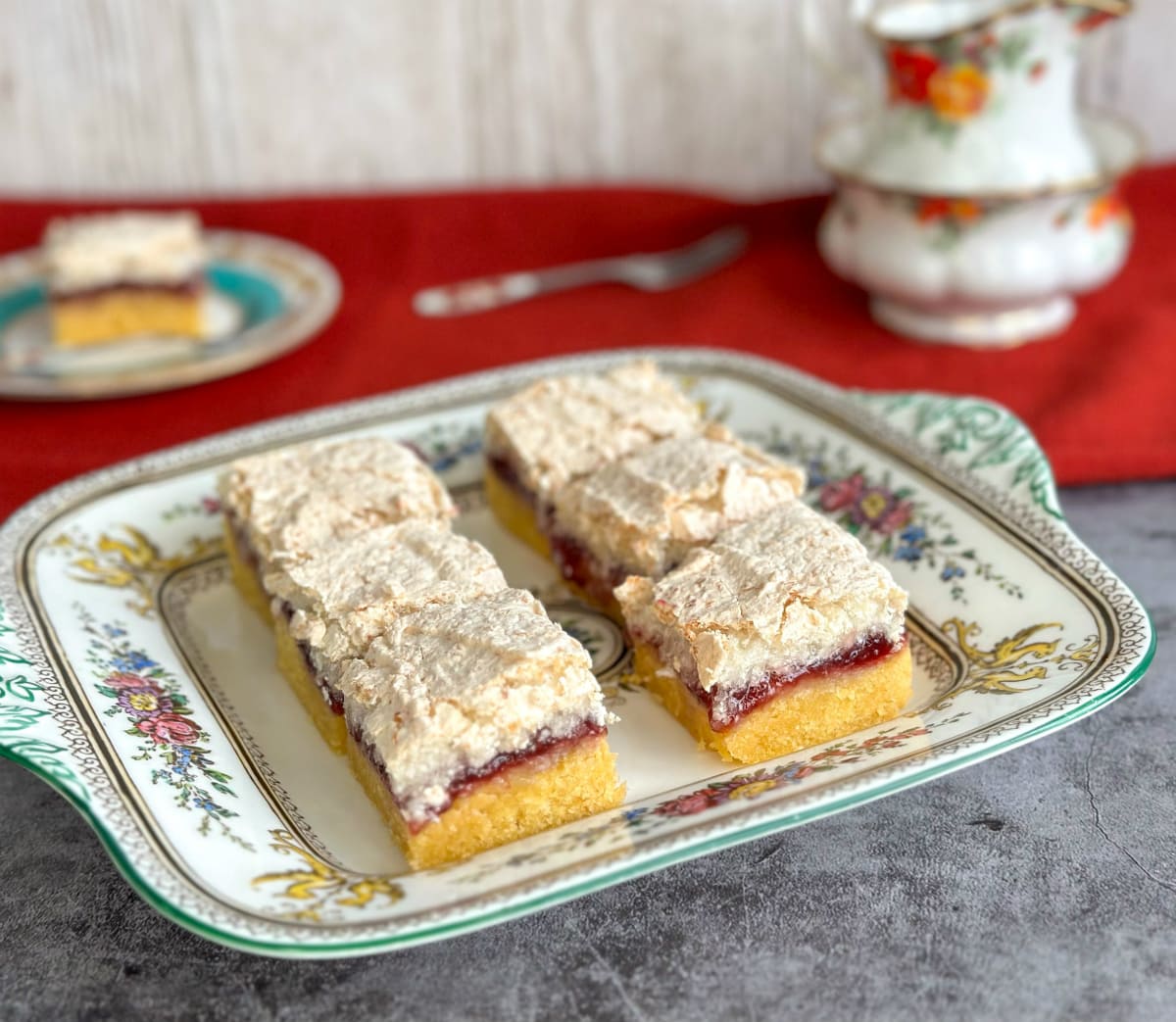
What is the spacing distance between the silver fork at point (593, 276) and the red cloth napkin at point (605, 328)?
1.5 inches

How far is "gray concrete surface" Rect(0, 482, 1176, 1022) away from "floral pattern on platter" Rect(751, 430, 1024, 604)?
354 mm

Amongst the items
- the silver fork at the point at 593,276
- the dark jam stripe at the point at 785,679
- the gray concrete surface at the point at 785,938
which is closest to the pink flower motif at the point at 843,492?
the dark jam stripe at the point at 785,679

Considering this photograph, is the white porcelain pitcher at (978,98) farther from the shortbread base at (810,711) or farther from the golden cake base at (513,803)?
the golden cake base at (513,803)

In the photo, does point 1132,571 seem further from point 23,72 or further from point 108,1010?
point 23,72

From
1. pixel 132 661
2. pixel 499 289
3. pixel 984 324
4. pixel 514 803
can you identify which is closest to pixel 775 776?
pixel 514 803

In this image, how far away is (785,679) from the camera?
6.07 ft

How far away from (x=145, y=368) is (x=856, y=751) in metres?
1.92

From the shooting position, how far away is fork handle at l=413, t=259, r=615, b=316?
3.48 meters

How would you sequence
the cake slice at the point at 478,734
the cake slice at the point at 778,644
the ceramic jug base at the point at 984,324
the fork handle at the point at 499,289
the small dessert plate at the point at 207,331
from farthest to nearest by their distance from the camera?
1. the fork handle at the point at 499,289
2. the ceramic jug base at the point at 984,324
3. the small dessert plate at the point at 207,331
4. the cake slice at the point at 778,644
5. the cake slice at the point at 478,734

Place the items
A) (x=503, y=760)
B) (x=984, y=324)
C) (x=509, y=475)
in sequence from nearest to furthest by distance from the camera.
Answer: (x=503, y=760), (x=509, y=475), (x=984, y=324)

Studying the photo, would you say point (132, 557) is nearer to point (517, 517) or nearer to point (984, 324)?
point (517, 517)

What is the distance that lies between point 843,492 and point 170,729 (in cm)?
120

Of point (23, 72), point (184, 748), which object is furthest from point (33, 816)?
point (23, 72)

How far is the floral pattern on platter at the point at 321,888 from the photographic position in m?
1.53
